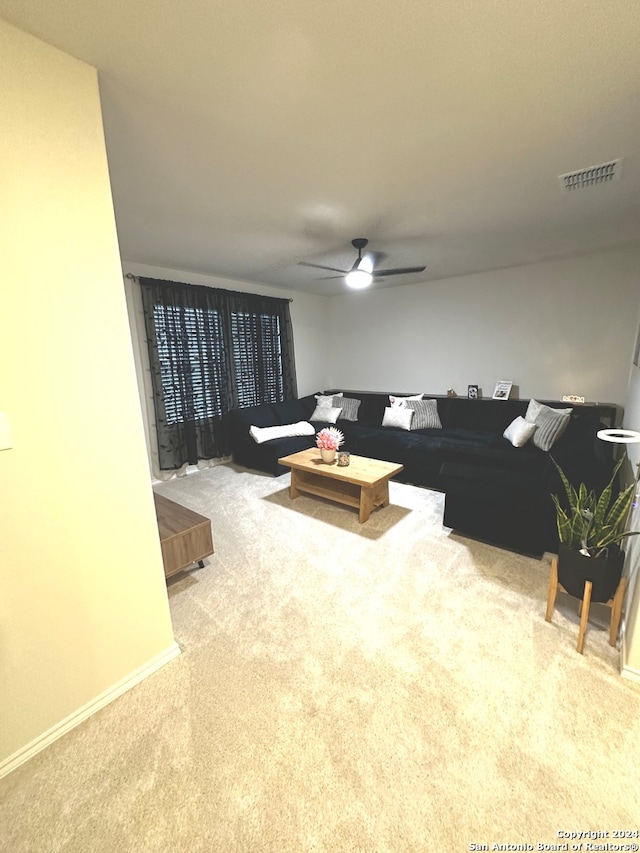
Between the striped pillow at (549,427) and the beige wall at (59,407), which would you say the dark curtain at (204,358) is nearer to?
the beige wall at (59,407)

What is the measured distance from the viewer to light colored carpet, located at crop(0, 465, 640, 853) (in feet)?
3.47

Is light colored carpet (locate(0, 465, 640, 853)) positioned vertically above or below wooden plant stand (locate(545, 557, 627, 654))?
below

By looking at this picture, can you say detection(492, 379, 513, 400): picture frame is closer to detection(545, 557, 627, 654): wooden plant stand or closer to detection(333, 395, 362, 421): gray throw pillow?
detection(333, 395, 362, 421): gray throw pillow

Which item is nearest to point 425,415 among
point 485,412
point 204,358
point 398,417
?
point 398,417

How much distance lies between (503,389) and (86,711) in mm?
4800

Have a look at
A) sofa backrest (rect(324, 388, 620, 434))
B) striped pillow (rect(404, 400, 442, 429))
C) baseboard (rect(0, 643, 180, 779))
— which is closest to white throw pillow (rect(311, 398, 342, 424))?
sofa backrest (rect(324, 388, 620, 434))

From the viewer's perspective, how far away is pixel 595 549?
1.64 meters

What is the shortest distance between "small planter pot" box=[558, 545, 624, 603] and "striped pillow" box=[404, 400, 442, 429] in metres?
2.82

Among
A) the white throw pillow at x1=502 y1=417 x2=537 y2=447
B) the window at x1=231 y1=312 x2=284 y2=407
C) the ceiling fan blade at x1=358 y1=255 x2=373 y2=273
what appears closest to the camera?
the ceiling fan blade at x1=358 y1=255 x2=373 y2=273

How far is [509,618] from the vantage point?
6.07 ft

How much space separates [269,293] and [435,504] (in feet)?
12.5

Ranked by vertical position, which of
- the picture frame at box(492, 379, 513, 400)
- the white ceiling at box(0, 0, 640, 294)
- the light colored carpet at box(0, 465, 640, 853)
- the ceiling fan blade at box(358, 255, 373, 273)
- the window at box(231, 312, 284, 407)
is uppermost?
the white ceiling at box(0, 0, 640, 294)

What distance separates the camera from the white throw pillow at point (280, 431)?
423cm

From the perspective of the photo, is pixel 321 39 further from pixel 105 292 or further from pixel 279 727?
pixel 279 727
